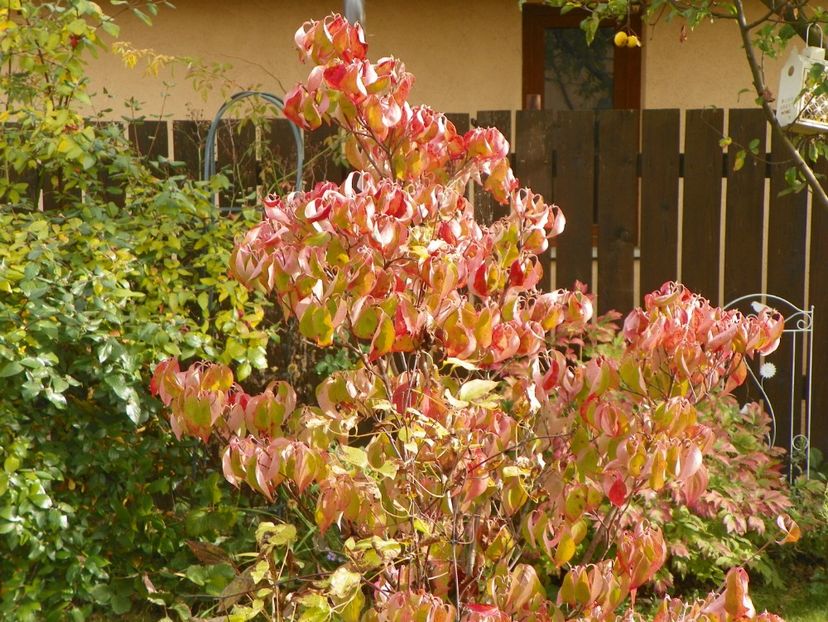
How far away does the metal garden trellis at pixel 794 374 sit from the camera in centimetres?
526

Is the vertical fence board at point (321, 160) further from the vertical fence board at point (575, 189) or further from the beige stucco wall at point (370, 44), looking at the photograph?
the beige stucco wall at point (370, 44)

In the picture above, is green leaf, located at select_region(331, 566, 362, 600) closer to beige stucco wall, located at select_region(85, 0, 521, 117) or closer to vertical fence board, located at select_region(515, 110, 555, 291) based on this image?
vertical fence board, located at select_region(515, 110, 555, 291)

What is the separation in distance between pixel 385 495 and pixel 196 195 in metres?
2.28

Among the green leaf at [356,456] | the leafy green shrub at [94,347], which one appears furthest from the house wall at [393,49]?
the green leaf at [356,456]

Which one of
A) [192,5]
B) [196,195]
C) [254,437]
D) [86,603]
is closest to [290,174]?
[196,195]

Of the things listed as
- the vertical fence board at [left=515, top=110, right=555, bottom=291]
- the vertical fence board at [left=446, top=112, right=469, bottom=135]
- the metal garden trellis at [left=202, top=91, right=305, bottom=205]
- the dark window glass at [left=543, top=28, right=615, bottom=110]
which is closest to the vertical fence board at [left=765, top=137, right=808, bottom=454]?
the vertical fence board at [left=515, top=110, right=555, bottom=291]

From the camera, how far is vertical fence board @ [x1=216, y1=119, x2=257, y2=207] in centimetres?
508

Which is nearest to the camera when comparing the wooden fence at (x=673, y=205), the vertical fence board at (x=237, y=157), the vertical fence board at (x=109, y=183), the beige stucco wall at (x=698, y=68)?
the vertical fence board at (x=109, y=183)

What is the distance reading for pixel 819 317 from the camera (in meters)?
5.41

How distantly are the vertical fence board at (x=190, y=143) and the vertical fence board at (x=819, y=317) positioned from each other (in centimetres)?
290

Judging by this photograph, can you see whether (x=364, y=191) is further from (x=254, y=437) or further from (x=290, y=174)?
(x=290, y=174)

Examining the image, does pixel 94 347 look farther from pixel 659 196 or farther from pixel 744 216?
pixel 744 216

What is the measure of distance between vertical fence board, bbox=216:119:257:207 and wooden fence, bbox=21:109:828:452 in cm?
7

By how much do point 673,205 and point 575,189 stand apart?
481mm
